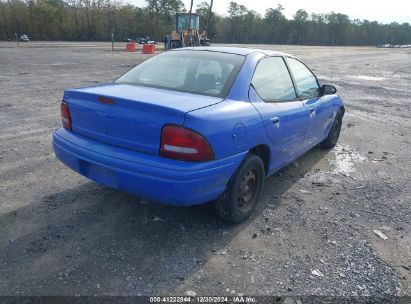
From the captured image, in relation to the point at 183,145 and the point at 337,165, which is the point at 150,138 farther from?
the point at 337,165

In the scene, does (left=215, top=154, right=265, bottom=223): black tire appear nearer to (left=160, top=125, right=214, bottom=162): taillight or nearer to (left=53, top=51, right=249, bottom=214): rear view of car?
(left=53, top=51, right=249, bottom=214): rear view of car

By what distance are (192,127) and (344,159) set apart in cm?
363

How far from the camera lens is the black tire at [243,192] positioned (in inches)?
131

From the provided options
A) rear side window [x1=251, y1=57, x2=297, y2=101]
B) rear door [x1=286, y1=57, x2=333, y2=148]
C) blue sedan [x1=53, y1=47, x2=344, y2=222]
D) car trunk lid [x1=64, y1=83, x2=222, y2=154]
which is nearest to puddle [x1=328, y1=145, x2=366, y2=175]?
rear door [x1=286, y1=57, x2=333, y2=148]

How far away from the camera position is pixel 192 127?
286 centimetres

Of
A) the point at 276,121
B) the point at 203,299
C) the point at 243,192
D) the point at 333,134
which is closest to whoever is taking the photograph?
the point at 203,299

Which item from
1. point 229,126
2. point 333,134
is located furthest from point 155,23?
point 229,126

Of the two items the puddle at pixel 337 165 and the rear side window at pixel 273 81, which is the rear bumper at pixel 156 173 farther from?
the puddle at pixel 337 165

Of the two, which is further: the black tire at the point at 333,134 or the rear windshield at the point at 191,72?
the black tire at the point at 333,134

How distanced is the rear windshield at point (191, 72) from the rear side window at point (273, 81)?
249 mm

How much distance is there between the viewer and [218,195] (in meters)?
3.20

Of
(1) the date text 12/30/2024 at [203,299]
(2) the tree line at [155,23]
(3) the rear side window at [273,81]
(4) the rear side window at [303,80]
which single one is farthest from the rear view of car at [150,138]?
(2) the tree line at [155,23]

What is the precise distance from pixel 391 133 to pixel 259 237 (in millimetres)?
5196

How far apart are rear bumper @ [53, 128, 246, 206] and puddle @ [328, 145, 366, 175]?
2.56m
